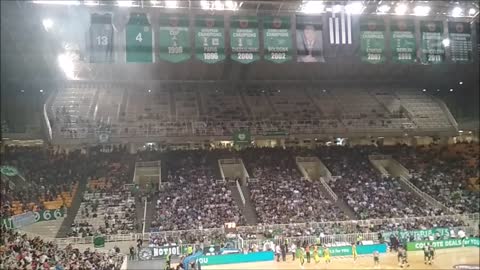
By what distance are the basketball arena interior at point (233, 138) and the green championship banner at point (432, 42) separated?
71 millimetres

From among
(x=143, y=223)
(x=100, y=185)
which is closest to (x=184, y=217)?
(x=143, y=223)

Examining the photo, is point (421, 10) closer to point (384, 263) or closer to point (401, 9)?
point (401, 9)

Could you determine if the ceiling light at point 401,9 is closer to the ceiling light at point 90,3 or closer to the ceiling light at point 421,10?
the ceiling light at point 421,10

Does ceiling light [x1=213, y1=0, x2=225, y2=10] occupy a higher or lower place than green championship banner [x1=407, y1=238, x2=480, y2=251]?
higher

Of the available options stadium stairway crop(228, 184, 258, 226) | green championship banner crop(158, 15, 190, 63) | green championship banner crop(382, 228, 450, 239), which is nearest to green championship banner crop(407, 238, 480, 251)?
green championship banner crop(382, 228, 450, 239)

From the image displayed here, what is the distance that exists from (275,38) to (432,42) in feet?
26.1

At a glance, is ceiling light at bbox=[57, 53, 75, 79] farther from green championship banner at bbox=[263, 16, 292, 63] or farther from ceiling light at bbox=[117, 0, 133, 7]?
green championship banner at bbox=[263, 16, 292, 63]

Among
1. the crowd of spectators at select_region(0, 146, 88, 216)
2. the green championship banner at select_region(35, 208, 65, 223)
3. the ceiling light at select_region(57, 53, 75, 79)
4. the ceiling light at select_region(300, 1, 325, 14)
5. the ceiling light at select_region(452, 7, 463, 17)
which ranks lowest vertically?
the green championship banner at select_region(35, 208, 65, 223)

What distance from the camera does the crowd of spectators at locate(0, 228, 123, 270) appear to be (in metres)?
19.4

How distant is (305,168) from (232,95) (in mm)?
10770

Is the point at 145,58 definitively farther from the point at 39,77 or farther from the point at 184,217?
the point at 39,77

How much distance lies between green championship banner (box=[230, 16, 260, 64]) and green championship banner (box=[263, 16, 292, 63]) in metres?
0.43

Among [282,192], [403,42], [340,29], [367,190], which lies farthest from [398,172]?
[340,29]

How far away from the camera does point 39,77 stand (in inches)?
1544
